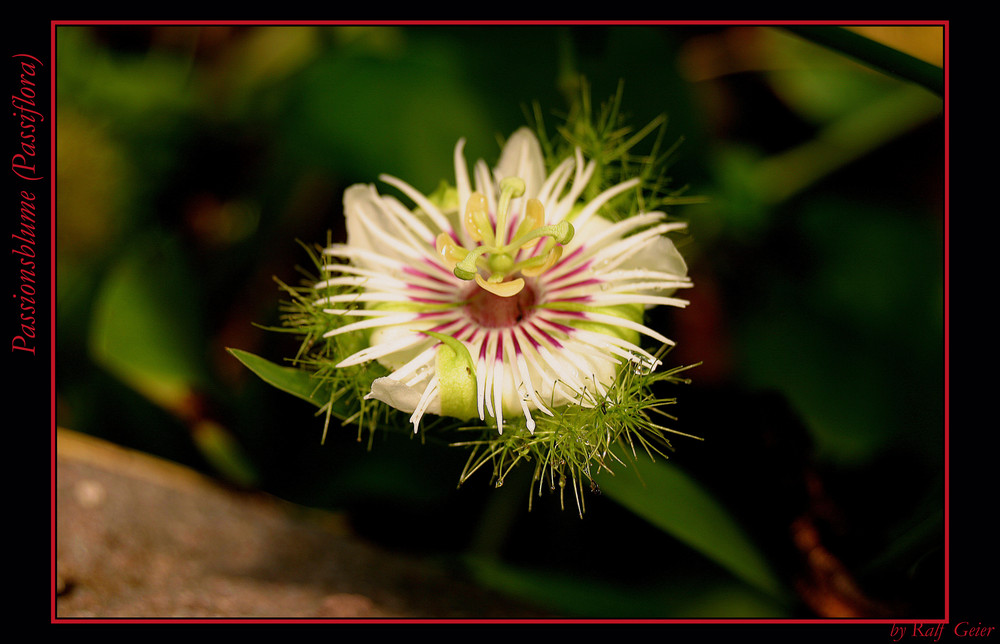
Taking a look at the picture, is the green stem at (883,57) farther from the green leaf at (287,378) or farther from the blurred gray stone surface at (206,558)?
the blurred gray stone surface at (206,558)

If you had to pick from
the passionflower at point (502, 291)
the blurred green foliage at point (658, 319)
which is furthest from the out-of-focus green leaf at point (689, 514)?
the passionflower at point (502, 291)

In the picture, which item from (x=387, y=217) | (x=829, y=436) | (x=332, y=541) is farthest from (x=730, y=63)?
(x=332, y=541)

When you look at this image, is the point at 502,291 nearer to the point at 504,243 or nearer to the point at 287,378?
the point at 504,243

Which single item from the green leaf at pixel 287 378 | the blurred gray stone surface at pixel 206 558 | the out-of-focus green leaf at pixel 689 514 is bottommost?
the blurred gray stone surface at pixel 206 558

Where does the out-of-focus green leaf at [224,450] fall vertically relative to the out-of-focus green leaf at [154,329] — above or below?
below

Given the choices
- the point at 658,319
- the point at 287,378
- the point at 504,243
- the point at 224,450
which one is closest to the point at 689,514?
the point at 658,319

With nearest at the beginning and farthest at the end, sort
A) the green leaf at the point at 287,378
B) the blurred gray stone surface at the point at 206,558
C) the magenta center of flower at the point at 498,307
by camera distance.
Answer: the green leaf at the point at 287,378 → the magenta center of flower at the point at 498,307 → the blurred gray stone surface at the point at 206,558

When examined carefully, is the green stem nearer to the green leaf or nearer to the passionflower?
the passionflower
